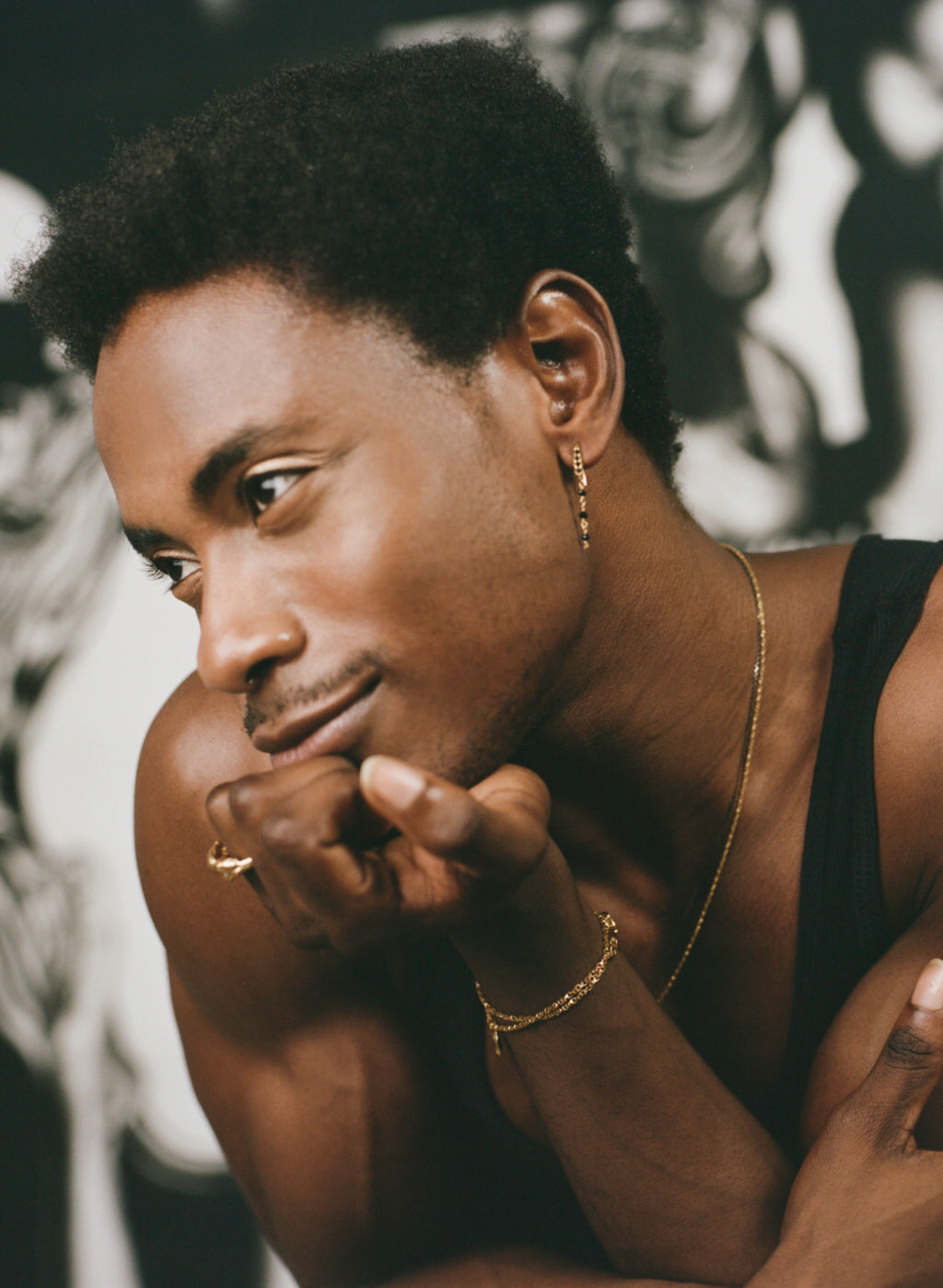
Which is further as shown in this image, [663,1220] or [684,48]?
[684,48]

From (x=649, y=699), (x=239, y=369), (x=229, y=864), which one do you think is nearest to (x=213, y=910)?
(x=229, y=864)

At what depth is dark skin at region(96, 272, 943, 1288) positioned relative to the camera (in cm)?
84

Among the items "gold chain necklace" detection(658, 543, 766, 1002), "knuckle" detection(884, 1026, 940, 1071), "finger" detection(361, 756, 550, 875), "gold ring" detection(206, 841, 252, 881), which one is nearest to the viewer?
"finger" detection(361, 756, 550, 875)

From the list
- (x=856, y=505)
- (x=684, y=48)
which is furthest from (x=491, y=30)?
(x=856, y=505)

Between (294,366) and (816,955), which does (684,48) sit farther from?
(816,955)

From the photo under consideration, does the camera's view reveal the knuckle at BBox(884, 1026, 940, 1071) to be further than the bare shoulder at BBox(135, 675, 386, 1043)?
No

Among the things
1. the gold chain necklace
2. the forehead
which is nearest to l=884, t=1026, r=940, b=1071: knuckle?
the gold chain necklace

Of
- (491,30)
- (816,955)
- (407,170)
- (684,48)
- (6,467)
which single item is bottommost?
(816,955)

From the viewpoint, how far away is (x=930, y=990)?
934 millimetres

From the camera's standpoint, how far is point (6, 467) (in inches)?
71.1

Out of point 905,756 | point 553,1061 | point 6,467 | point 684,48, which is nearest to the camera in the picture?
point 553,1061

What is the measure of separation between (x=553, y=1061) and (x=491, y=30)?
1.49 metres

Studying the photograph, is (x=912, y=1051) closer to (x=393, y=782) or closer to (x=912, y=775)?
(x=912, y=775)

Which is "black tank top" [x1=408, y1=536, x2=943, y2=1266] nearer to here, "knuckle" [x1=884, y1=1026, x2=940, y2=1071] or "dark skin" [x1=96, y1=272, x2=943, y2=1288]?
"dark skin" [x1=96, y1=272, x2=943, y2=1288]
